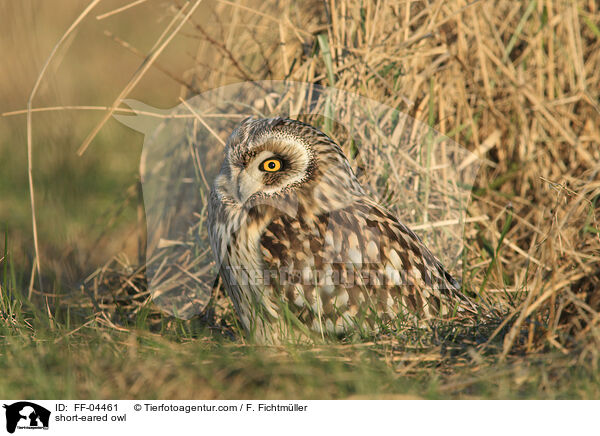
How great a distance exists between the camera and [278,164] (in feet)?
7.16

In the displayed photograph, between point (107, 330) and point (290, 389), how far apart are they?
872mm

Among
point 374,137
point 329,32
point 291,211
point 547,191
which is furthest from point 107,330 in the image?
point 547,191

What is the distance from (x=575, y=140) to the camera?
315 centimetres

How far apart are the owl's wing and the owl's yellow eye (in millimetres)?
175

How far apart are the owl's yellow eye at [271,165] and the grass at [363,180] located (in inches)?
24.4

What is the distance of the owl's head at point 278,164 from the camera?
2.14 meters

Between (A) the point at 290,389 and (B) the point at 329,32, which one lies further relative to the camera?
(B) the point at 329,32

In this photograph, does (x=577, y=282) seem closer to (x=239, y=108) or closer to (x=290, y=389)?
(x=290, y=389)

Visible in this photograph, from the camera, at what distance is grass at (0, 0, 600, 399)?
1789 millimetres

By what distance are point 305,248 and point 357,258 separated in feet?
0.63
